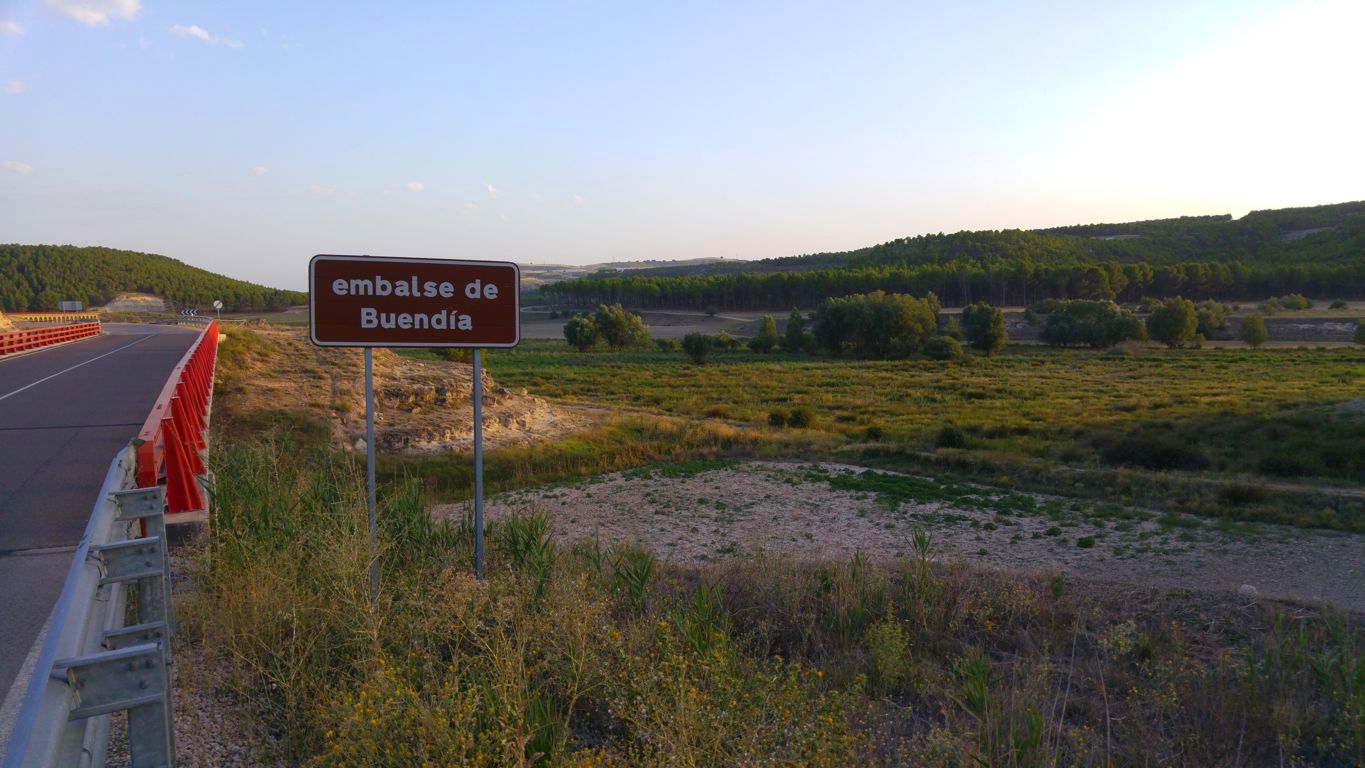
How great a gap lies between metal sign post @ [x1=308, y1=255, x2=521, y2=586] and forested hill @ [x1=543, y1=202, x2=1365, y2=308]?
429 ft

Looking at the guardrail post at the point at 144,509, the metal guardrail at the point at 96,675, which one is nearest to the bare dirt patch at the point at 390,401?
the guardrail post at the point at 144,509

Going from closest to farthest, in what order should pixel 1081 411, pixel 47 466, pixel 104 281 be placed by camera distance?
1. pixel 47 466
2. pixel 1081 411
3. pixel 104 281

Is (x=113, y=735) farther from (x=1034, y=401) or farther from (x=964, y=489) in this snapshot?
(x=1034, y=401)

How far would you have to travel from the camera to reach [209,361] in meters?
19.7

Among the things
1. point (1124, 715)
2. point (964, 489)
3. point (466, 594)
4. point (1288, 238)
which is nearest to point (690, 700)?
point (466, 594)

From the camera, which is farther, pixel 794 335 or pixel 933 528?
pixel 794 335

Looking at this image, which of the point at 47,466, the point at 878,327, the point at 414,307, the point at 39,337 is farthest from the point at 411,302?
the point at 878,327

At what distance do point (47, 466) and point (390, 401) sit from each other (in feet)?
52.9

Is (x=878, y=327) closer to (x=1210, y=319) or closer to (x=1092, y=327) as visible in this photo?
(x=1092, y=327)

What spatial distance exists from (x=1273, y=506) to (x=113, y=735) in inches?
779

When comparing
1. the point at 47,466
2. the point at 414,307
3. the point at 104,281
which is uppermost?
the point at 104,281

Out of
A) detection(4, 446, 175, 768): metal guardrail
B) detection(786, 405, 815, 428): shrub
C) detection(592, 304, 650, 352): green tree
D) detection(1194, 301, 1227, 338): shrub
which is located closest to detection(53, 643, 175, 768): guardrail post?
detection(4, 446, 175, 768): metal guardrail

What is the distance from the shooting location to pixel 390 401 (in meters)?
26.2

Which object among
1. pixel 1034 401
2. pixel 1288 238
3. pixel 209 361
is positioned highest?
pixel 1288 238
